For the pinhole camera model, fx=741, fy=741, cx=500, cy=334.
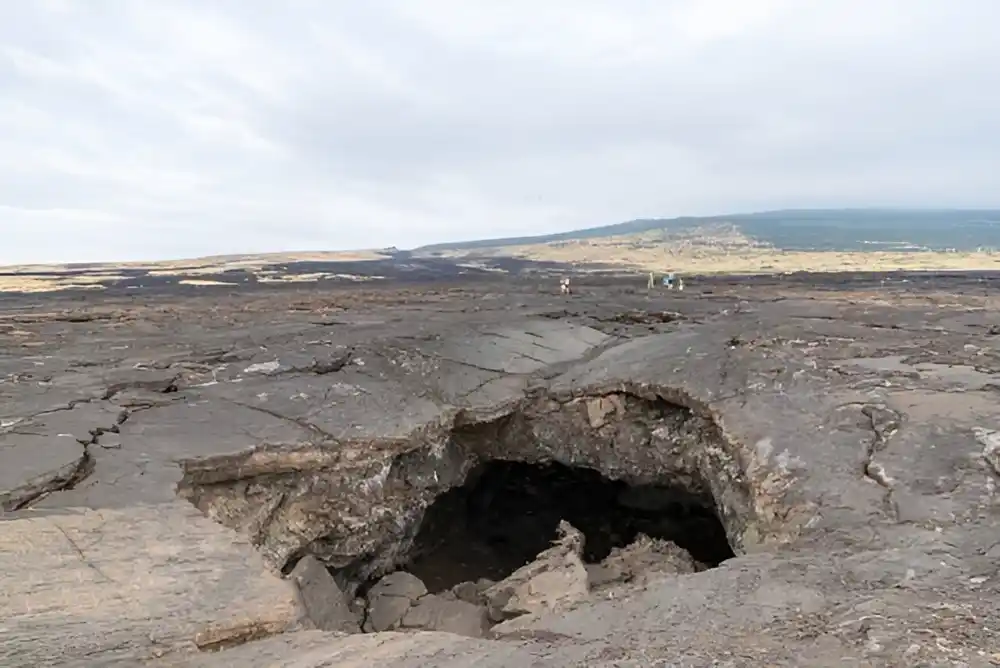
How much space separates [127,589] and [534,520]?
610 cm

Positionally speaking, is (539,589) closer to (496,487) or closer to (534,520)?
(534,520)

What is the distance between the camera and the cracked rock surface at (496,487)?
381cm

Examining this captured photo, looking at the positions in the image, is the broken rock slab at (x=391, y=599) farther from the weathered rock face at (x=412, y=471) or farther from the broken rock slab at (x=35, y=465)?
the broken rock slab at (x=35, y=465)

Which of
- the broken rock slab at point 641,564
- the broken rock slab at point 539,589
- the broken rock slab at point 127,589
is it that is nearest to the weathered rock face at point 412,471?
the broken rock slab at point 641,564

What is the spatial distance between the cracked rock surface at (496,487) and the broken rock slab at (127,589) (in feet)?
0.06

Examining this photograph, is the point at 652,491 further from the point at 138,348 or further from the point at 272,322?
the point at 272,322

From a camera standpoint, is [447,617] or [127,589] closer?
[127,589]

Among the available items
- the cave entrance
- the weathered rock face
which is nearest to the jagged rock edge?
the weathered rock face

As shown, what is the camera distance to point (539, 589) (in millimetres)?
6480

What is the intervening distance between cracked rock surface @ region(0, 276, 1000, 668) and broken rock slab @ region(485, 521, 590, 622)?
1.3 inches

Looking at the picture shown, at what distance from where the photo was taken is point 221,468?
20.4 ft

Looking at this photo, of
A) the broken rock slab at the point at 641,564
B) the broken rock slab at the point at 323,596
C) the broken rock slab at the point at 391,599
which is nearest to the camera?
the broken rock slab at the point at 323,596

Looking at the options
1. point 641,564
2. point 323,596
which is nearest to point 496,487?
point 641,564

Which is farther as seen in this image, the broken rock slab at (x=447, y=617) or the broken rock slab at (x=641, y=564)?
the broken rock slab at (x=641, y=564)
